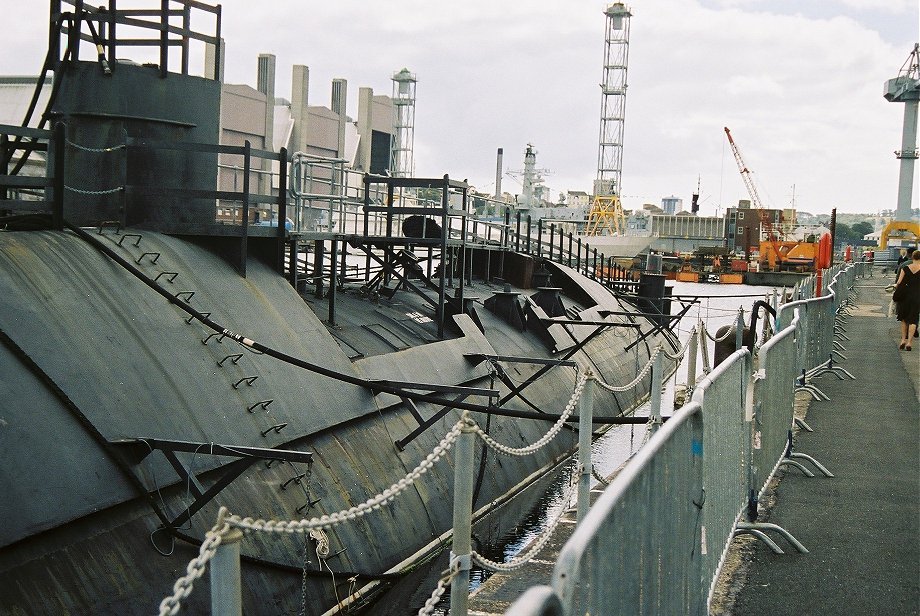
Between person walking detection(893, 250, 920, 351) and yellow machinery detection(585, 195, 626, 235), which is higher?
yellow machinery detection(585, 195, 626, 235)

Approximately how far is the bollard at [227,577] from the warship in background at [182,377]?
247 cm

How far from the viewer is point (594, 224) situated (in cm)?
10781

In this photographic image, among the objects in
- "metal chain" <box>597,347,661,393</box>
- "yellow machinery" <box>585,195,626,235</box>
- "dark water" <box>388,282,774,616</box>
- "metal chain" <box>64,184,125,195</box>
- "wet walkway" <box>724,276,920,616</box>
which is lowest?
"dark water" <box>388,282,774,616</box>

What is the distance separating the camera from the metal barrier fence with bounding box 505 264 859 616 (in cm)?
358

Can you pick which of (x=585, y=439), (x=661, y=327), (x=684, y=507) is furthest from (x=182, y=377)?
(x=661, y=327)

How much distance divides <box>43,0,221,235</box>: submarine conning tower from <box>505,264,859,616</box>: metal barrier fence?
7.04 meters

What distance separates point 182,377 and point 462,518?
354 centimetres

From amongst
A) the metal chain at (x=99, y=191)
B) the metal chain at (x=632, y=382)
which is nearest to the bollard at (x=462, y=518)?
the metal chain at (x=632, y=382)

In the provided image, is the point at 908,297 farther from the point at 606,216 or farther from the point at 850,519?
the point at 606,216

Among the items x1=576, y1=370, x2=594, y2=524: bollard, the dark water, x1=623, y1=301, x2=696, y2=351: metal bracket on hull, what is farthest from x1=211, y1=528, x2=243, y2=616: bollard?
x1=623, y1=301, x2=696, y2=351: metal bracket on hull

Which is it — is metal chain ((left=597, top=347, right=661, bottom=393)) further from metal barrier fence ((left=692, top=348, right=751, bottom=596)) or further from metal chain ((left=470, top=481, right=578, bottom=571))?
metal barrier fence ((left=692, top=348, right=751, bottom=596))

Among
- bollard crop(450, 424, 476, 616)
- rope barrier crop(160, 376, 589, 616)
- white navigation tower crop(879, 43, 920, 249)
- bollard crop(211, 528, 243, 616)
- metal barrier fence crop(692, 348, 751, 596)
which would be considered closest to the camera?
rope barrier crop(160, 376, 589, 616)

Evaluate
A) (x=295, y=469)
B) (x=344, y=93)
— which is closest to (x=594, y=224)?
(x=344, y=93)

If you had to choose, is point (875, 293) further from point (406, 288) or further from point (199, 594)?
point (199, 594)
